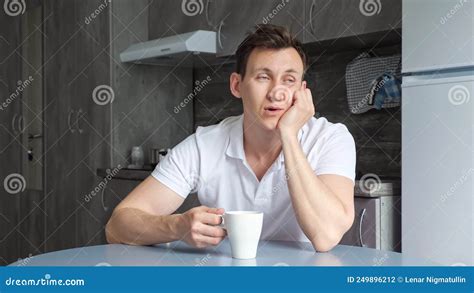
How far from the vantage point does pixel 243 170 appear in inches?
69.3

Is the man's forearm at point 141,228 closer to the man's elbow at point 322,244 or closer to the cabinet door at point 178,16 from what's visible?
the man's elbow at point 322,244

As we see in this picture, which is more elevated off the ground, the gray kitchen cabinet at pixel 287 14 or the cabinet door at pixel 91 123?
the gray kitchen cabinet at pixel 287 14

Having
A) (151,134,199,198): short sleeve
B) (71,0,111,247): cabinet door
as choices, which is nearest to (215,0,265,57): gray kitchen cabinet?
(71,0,111,247): cabinet door

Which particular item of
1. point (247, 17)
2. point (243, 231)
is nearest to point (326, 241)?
point (243, 231)

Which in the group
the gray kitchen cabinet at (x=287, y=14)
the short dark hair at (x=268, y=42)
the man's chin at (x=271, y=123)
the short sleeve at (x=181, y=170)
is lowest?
the short sleeve at (x=181, y=170)

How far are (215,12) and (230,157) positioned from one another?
201 centimetres

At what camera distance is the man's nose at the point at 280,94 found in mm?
1677

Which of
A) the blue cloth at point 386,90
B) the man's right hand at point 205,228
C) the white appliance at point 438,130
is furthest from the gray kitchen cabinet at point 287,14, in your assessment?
the man's right hand at point 205,228

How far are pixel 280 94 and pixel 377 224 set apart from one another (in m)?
1.05

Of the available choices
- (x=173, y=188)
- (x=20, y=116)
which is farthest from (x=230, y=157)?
(x=20, y=116)

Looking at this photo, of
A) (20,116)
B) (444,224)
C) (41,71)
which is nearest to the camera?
(444,224)

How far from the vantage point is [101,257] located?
1.33 meters

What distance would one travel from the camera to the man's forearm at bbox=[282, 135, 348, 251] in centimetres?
144

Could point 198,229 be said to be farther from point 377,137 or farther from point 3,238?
point 3,238
